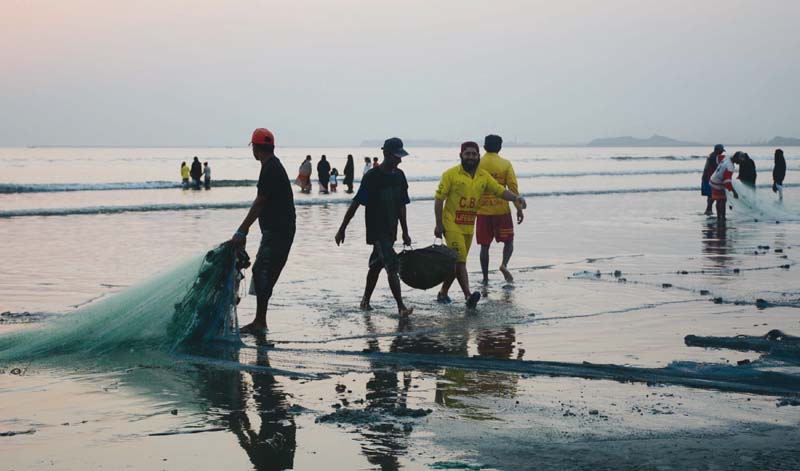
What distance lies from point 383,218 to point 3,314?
370 centimetres

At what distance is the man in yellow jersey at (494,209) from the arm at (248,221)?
3.70m

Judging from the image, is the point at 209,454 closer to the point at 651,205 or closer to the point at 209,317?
the point at 209,317

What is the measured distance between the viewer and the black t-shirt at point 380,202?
32.4ft

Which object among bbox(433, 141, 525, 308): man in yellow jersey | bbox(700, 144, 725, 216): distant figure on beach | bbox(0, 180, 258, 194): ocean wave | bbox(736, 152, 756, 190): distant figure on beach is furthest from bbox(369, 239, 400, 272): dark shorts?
bbox(0, 180, 258, 194): ocean wave

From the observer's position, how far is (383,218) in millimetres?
9859

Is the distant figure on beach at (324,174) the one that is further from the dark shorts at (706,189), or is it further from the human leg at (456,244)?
the human leg at (456,244)

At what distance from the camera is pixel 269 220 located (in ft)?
29.6

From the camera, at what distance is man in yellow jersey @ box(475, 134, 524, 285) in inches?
469

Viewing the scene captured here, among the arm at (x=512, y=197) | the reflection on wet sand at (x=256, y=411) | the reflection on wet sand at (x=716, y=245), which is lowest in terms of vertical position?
the reflection on wet sand at (x=256, y=411)

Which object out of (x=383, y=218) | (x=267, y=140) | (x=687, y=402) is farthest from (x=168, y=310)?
(x=687, y=402)

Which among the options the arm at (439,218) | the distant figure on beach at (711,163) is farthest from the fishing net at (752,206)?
the arm at (439,218)

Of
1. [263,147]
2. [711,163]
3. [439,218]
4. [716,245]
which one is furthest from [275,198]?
[711,163]

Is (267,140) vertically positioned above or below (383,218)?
above

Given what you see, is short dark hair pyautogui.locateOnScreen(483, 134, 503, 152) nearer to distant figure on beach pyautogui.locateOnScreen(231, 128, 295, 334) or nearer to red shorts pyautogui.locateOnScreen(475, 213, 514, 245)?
red shorts pyautogui.locateOnScreen(475, 213, 514, 245)
